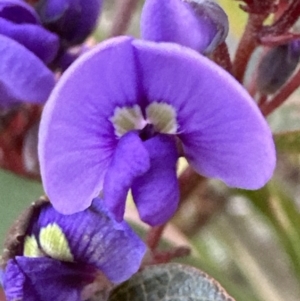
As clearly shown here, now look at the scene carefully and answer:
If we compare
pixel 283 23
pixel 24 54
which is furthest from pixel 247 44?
pixel 24 54

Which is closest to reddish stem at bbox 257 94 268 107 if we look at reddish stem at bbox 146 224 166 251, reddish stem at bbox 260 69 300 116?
reddish stem at bbox 260 69 300 116

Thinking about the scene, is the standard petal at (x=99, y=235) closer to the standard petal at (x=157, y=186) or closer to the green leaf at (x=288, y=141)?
the standard petal at (x=157, y=186)

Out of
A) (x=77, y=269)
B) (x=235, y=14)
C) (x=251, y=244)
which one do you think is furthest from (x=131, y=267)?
(x=251, y=244)

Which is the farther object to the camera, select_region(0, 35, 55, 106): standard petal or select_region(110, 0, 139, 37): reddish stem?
select_region(110, 0, 139, 37): reddish stem

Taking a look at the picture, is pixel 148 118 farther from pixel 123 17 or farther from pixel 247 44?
pixel 123 17

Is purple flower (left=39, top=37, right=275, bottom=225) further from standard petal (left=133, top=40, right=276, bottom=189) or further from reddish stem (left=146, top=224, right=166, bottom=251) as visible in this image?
reddish stem (left=146, top=224, right=166, bottom=251)

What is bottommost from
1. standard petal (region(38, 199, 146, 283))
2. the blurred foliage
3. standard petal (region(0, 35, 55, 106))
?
the blurred foliage
